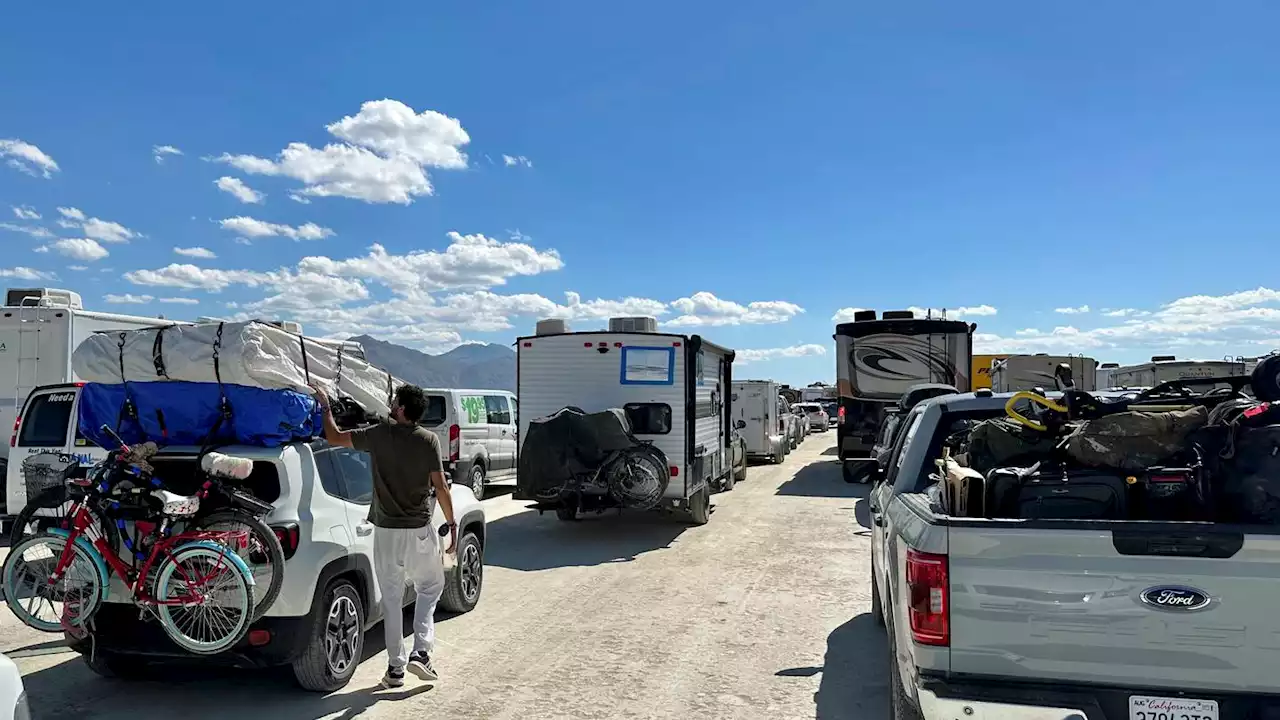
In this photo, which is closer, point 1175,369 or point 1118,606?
point 1118,606

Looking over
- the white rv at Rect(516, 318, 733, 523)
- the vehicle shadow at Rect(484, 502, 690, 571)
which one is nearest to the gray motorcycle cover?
the vehicle shadow at Rect(484, 502, 690, 571)

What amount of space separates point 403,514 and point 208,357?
1.59 meters

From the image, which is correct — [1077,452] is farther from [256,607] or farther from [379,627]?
[379,627]

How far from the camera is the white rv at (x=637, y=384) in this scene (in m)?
11.2

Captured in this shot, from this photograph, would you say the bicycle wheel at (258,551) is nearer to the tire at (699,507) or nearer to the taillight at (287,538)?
the taillight at (287,538)

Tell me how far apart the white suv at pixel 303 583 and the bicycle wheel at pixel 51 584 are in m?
0.14

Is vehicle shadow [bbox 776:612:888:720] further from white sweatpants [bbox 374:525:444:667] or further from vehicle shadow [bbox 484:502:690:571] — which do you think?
vehicle shadow [bbox 484:502:690:571]

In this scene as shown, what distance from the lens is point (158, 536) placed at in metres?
4.86

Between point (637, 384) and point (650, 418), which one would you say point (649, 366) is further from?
point (650, 418)

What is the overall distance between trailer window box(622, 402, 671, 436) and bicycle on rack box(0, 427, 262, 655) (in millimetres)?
6814

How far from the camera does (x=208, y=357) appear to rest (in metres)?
5.38

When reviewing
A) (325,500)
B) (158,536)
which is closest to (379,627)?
(325,500)

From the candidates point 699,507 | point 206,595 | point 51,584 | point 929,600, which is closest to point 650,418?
point 699,507

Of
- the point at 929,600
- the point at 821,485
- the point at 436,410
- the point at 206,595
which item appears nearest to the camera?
the point at 929,600
